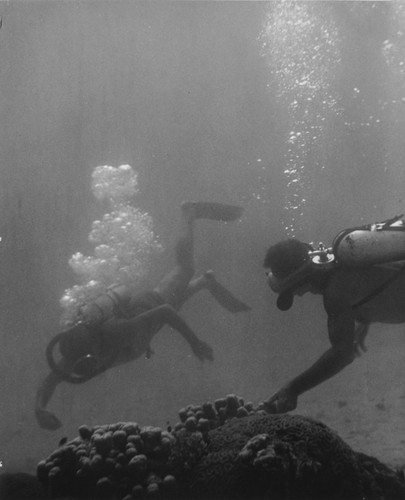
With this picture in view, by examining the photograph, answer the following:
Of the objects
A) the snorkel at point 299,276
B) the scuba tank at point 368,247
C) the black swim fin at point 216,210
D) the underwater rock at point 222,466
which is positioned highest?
the black swim fin at point 216,210

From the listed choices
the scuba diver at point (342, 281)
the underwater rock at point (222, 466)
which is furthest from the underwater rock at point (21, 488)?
the scuba diver at point (342, 281)

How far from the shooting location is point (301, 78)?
30844 mm

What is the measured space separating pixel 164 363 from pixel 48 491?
55.0m

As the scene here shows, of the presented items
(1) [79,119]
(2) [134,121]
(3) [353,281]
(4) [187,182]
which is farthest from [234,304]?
(4) [187,182]

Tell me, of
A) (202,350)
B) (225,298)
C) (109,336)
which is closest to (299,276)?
(202,350)

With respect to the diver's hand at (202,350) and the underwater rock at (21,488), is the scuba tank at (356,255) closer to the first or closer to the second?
the underwater rock at (21,488)

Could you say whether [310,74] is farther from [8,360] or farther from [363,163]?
[8,360]

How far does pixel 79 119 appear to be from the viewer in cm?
3244

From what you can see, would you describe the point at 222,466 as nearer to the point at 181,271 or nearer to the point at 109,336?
the point at 109,336

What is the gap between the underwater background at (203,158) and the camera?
23.7 m

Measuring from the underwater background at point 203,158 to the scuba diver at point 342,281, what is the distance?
674 centimetres

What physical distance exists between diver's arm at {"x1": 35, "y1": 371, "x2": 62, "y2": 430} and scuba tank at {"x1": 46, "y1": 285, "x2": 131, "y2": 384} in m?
0.65

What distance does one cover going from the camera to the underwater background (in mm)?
23719

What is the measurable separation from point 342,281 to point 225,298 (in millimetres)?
6509
